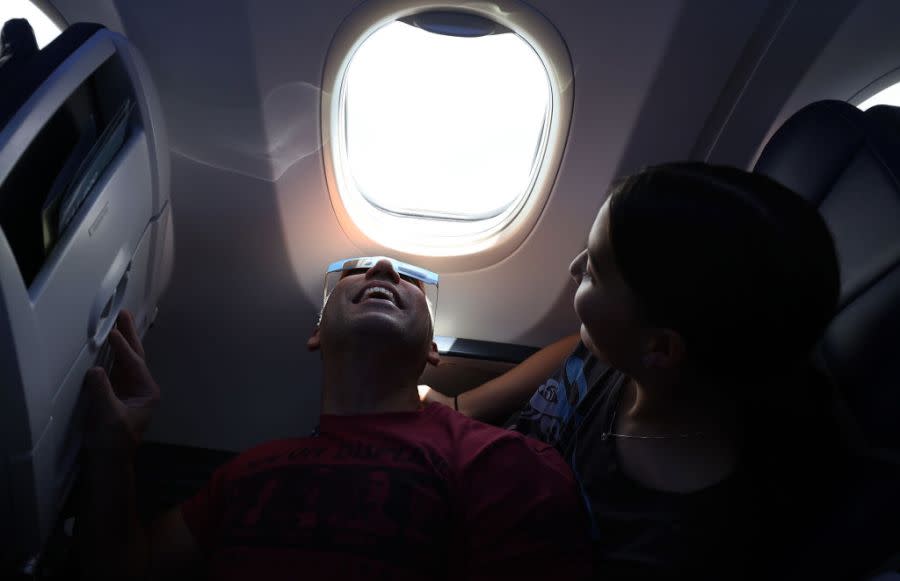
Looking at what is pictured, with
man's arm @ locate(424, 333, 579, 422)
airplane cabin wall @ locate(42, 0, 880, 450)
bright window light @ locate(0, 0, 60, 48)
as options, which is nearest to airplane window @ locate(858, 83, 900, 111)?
airplane cabin wall @ locate(42, 0, 880, 450)

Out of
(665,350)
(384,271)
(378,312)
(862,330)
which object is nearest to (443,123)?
(384,271)

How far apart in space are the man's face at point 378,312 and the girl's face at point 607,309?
420 millimetres

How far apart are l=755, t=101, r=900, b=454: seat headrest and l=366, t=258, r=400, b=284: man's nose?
0.86 metres

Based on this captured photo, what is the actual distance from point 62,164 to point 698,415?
3.77ft

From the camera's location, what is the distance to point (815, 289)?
0.98 m

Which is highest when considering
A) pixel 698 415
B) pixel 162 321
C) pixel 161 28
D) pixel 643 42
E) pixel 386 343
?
pixel 643 42

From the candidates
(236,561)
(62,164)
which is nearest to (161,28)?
(62,164)

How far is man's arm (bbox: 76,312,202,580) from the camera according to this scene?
4.11ft

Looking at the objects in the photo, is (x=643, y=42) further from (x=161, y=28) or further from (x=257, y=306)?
(x=257, y=306)

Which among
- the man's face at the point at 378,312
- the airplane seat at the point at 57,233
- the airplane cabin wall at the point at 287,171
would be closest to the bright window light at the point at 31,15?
the airplane cabin wall at the point at 287,171

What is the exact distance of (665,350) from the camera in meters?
1.10

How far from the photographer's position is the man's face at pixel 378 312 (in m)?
1.45

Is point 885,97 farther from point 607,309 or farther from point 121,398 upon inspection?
point 121,398

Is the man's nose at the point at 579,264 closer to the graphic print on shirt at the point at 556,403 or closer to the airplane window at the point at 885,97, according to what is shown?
the graphic print on shirt at the point at 556,403
